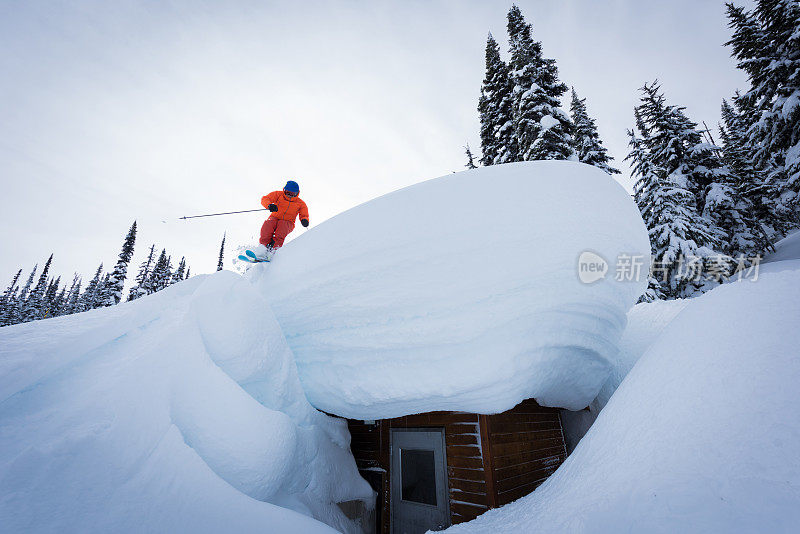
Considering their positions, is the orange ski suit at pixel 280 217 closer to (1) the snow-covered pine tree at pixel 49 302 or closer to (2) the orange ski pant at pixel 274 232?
(2) the orange ski pant at pixel 274 232

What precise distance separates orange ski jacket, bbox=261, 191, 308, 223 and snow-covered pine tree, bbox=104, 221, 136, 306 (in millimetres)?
29956

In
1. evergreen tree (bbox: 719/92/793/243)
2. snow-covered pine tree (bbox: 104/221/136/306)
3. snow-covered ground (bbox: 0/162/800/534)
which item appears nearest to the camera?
snow-covered ground (bbox: 0/162/800/534)

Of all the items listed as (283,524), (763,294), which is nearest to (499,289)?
(763,294)

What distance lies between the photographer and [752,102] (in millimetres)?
12820

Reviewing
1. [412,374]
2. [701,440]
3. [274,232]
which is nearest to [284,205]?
[274,232]

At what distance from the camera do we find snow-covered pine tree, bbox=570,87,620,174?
13.7 m

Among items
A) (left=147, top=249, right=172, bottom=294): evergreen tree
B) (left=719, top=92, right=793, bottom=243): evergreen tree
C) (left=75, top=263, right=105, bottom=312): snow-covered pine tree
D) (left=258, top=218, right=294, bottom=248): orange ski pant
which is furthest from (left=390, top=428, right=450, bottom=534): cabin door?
(left=75, top=263, right=105, bottom=312): snow-covered pine tree

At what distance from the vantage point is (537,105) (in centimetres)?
1038

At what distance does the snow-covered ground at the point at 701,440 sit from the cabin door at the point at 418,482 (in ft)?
4.84

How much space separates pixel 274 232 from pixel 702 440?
563 cm

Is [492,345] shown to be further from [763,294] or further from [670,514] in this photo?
[763,294]

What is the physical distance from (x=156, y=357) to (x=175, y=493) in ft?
3.60

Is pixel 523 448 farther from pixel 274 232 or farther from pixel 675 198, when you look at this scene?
pixel 675 198

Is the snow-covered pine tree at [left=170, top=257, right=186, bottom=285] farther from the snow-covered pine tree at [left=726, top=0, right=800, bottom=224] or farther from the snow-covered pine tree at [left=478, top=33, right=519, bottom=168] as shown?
the snow-covered pine tree at [left=726, top=0, right=800, bottom=224]
